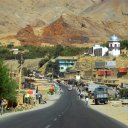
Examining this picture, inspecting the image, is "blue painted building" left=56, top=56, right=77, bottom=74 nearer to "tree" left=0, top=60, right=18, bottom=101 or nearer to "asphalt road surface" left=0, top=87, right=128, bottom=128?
"tree" left=0, top=60, right=18, bottom=101

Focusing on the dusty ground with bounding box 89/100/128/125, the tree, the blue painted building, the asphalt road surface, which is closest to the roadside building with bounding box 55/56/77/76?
the blue painted building

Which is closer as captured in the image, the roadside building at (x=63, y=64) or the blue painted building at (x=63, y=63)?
the roadside building at (x=63, y=64)

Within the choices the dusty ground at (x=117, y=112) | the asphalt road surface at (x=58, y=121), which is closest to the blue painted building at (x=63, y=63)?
the dusty ground at (x=117, y=112)

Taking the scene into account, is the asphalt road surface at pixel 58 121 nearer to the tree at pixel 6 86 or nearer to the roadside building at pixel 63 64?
the tree at pixel 6 86

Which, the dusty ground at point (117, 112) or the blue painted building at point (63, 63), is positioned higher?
the blue painted building at point (63, 63)

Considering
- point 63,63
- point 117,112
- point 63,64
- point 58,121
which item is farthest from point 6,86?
point 63,64

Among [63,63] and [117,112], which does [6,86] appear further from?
[63,63]

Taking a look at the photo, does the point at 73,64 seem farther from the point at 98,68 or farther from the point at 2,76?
the point at 2,76

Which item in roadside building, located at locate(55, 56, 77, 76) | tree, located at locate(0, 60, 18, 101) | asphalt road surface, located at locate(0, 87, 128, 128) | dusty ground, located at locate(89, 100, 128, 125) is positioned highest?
roadside building, located at locate(55, 56, 77, 76)

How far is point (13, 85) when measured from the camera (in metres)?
66.1

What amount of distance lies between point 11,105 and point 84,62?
120m

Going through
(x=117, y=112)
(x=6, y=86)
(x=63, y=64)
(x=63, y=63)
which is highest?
(x=63, y=63)

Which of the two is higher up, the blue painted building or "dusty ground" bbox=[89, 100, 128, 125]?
the blue painted building

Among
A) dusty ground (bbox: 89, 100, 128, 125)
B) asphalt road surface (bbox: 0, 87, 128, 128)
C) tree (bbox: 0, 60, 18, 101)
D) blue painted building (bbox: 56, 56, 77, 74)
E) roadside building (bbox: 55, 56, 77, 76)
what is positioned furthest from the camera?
blue painted building (bbox: 56, 56, 77, 74)
